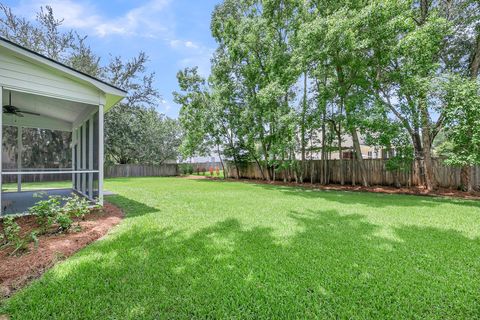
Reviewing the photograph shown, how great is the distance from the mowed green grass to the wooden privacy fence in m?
18.3

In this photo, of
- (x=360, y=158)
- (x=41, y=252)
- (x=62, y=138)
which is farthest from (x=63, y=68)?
(x=360, y=158)

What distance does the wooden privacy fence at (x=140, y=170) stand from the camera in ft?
66.4

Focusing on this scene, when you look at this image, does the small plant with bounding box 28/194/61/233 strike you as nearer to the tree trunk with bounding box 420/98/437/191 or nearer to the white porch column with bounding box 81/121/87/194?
the white porch column with bounding box 81/121/87/194

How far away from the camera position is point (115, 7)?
8023mm

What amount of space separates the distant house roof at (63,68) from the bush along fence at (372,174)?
10.1 m

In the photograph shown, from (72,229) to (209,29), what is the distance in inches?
610

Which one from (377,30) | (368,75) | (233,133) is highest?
(377,30)

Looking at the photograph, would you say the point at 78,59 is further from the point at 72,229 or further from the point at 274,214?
the point at 274,214

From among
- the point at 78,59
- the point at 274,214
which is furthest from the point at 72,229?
the point at 78,59

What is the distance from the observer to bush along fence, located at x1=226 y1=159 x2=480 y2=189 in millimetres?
9094

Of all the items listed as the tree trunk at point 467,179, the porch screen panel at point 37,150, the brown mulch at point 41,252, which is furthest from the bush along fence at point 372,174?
Result: the porch screen panel at point 37,150

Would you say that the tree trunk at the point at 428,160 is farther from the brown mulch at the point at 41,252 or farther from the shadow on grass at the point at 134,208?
the brown mulch at the point at 41,252

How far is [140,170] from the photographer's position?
21875 millimetres

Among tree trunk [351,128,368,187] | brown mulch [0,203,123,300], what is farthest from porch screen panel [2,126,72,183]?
tree trunk [351,128,368,187]
